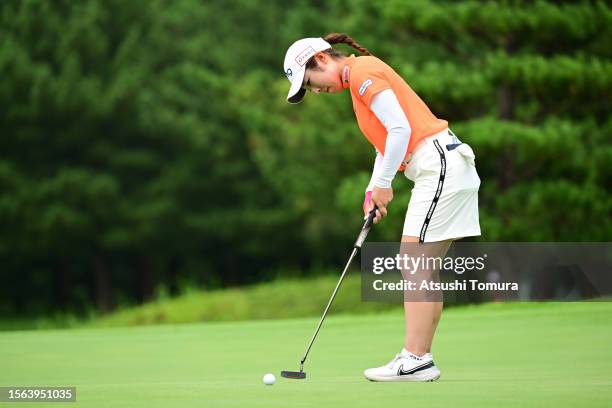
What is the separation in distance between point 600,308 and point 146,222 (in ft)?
74.1

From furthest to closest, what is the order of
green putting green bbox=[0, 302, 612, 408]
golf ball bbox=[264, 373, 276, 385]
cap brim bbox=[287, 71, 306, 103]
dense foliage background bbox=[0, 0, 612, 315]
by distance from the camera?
dense foliage background bbox=[0, 0, 612, 315]
cap brim bbox=[287, 71, 306, 103]
golf ball bbox=[264, 373, 276, 385]
green putting green bbox=[0, 302, 612, 408]

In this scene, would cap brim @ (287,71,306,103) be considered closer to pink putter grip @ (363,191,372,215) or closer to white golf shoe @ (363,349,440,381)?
pink putter grip @ (363,191,372,215)

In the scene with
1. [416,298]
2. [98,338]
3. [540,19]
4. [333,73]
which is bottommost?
[98,338]

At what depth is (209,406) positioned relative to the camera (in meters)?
4.16

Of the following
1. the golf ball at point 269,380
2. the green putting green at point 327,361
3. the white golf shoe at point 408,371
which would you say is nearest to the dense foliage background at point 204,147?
the green putting green at point 327,361

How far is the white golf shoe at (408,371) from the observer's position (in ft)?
16.7

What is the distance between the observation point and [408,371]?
5.11 metres

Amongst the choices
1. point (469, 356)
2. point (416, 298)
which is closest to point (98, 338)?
point (469, 356)

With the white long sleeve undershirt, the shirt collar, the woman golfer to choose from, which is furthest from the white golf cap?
the white long sleeve undershirt

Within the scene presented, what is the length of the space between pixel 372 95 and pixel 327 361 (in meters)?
1.75

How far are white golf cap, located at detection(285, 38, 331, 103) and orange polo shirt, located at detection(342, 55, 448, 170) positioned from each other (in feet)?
0.54

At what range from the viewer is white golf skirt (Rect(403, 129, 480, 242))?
205 inches

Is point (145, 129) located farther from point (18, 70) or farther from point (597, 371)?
point (597, 371)

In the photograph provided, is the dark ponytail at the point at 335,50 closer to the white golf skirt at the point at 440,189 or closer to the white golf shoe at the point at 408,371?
the white golf skirt at the point at 440,189
